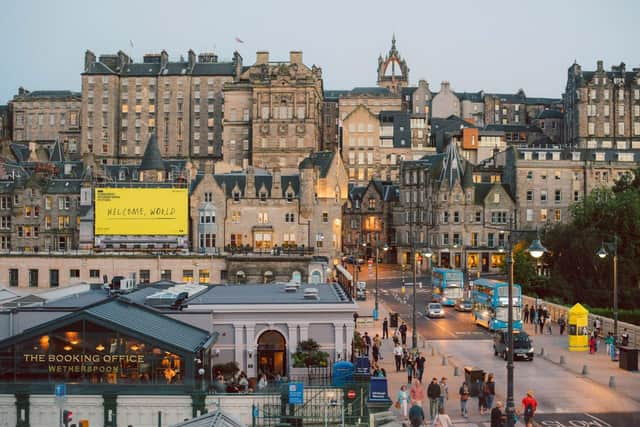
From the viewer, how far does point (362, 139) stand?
140 m

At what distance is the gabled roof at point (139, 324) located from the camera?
2908cm

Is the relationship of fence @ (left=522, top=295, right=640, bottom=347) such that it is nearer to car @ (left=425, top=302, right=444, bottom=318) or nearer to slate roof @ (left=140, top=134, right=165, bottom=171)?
car @ (left=425, top=302, right=444, bottom=318)

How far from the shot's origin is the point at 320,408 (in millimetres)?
27922

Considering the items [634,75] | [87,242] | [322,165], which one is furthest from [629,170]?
[87,242]

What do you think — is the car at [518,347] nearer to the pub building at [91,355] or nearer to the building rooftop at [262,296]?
the building rooftop at [262,296]

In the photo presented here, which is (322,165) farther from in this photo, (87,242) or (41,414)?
(41,414)

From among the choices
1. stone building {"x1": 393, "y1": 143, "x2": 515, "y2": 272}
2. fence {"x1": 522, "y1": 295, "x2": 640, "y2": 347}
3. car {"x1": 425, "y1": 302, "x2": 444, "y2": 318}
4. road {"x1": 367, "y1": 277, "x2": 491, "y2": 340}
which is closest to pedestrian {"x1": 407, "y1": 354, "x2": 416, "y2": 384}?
road {"x1": 367, "y1": 277, "x2": 491, "y2": 340}

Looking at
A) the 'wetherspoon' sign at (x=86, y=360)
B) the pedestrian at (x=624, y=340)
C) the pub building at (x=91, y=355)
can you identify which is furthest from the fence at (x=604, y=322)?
the 'wetherspoon' sign at (x=86, y=360)

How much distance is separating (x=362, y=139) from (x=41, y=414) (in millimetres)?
116734

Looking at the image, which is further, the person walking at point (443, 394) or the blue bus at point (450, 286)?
the blue bus at point (450, 286)

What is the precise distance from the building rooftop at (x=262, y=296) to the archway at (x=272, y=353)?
5.91 feet

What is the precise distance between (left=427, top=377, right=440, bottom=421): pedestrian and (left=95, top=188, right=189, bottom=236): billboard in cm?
6227

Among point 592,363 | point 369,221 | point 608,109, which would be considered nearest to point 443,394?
point 592,363

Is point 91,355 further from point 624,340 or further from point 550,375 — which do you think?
point 624,340
